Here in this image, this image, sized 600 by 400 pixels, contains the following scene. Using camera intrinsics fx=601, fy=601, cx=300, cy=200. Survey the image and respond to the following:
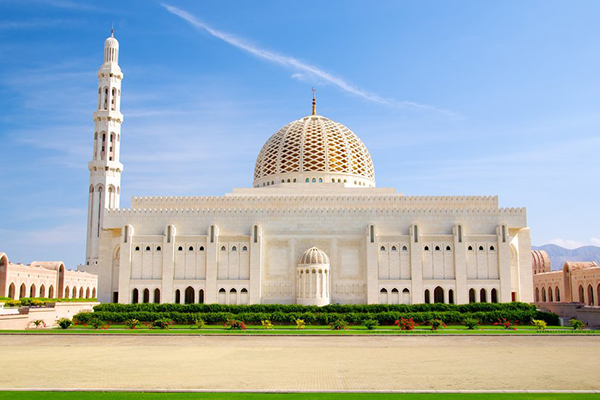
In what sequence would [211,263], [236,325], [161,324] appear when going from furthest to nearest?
[211,263] → [161,324] → [236,325]

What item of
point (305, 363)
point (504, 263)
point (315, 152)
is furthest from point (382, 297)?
point (305, 363)

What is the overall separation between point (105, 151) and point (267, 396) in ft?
136

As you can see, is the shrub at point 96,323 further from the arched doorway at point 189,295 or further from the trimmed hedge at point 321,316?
the arched doorway at point 189,295

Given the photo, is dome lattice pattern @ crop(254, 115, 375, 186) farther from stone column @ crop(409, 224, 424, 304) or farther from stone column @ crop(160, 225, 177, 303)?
stone column @ crop(160, 225, 177, 303)

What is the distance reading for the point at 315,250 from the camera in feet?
111

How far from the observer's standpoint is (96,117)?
4775 cm

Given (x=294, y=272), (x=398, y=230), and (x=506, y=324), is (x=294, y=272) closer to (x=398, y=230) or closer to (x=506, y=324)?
(x=398, y=230)

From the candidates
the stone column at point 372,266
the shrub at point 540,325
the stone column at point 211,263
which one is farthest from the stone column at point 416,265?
the stone column at point 211,263

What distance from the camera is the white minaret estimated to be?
4716cm

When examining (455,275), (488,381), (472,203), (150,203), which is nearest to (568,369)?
(488,381)

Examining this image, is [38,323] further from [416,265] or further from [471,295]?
[471,295]

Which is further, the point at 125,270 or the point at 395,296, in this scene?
the point at 125,270

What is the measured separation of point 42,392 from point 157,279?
2516 cm

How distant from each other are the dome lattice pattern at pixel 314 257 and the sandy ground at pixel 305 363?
1261 centimetres
